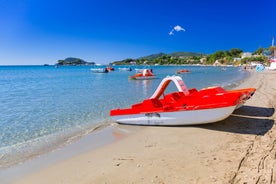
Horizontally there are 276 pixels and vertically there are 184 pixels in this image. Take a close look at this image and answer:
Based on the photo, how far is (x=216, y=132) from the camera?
6074mm

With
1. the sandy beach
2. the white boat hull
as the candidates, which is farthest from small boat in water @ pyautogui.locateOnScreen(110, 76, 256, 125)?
the sandy beach

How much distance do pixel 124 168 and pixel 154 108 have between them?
10.2 ft

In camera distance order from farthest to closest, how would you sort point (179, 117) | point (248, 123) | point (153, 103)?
point (153, 103)
point (248, 123)
point (179, 117)

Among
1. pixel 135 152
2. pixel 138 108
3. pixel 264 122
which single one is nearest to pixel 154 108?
pixel 138 108

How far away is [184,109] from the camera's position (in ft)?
21.0

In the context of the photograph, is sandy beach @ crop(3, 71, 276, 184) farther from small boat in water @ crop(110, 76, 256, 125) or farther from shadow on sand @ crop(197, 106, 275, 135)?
small boat in water @ crop(110, 76, 256, 125)

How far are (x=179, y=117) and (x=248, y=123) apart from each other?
232cm

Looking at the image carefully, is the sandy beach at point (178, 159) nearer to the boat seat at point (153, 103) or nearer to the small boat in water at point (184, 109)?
the small boat in water at point (184, 109)

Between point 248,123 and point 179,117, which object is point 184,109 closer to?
point 179,117

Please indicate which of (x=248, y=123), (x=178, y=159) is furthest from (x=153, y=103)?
(x=248, y=123)

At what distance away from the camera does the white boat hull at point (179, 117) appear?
6.03 m

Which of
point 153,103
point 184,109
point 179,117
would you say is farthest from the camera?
point 153,103

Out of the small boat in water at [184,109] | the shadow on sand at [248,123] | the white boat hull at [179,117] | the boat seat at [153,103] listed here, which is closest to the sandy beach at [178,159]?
the shadow on sand at [248,123]

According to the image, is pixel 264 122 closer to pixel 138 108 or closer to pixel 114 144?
pixel 138 108
